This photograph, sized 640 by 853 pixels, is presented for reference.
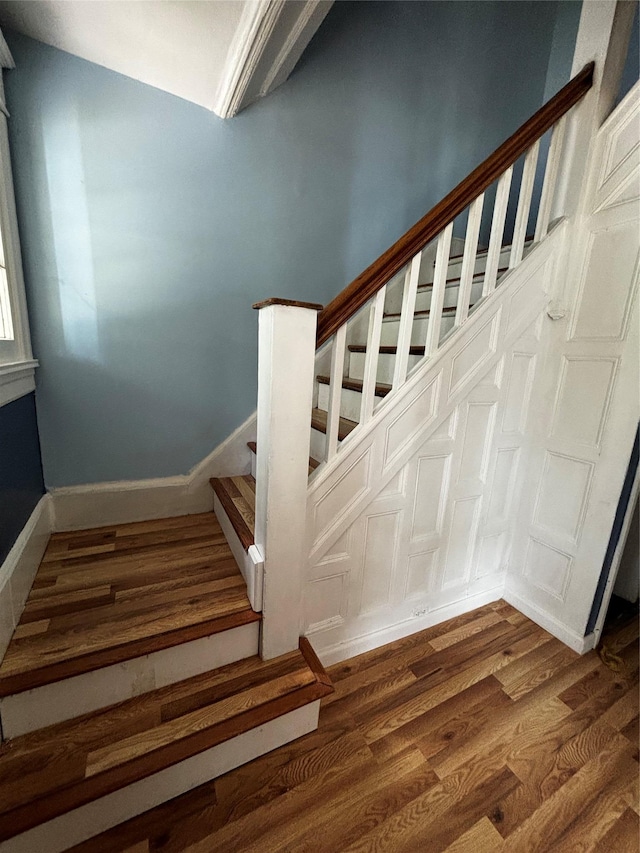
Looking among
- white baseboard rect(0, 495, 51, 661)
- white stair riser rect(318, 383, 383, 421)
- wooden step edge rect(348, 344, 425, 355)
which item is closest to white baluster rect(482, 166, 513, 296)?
wooden step edge rect(348, 344, 425, 355)

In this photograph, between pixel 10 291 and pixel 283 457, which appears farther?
pixel 10 291

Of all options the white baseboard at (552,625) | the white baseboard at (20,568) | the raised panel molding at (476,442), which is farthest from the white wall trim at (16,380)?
the white baseboard at (552,625)

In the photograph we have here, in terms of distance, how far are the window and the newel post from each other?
3.15ft

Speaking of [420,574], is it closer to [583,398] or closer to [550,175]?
[583,398]

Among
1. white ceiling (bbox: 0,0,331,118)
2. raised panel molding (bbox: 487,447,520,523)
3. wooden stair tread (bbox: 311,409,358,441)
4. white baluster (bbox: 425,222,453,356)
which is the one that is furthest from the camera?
raised panel molding (bbox: 487,447,520,523)

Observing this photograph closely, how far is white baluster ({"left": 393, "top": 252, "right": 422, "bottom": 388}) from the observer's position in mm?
1235

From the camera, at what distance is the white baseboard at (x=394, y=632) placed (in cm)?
145

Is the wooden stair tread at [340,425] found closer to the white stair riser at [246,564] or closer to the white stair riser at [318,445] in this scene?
the white stair riser at [318,445]

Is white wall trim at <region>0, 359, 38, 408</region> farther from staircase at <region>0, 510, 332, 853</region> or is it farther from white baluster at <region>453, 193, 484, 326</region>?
white baluster at <region>453, 193, 484, 326</region>

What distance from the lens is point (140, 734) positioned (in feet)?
3.28

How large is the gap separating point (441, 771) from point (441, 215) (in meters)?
1.88

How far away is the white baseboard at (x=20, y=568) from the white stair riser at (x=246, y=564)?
2.43ft

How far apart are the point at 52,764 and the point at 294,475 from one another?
1.00 meters

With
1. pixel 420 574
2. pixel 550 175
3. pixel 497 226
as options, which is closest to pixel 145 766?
pixel 420 574
